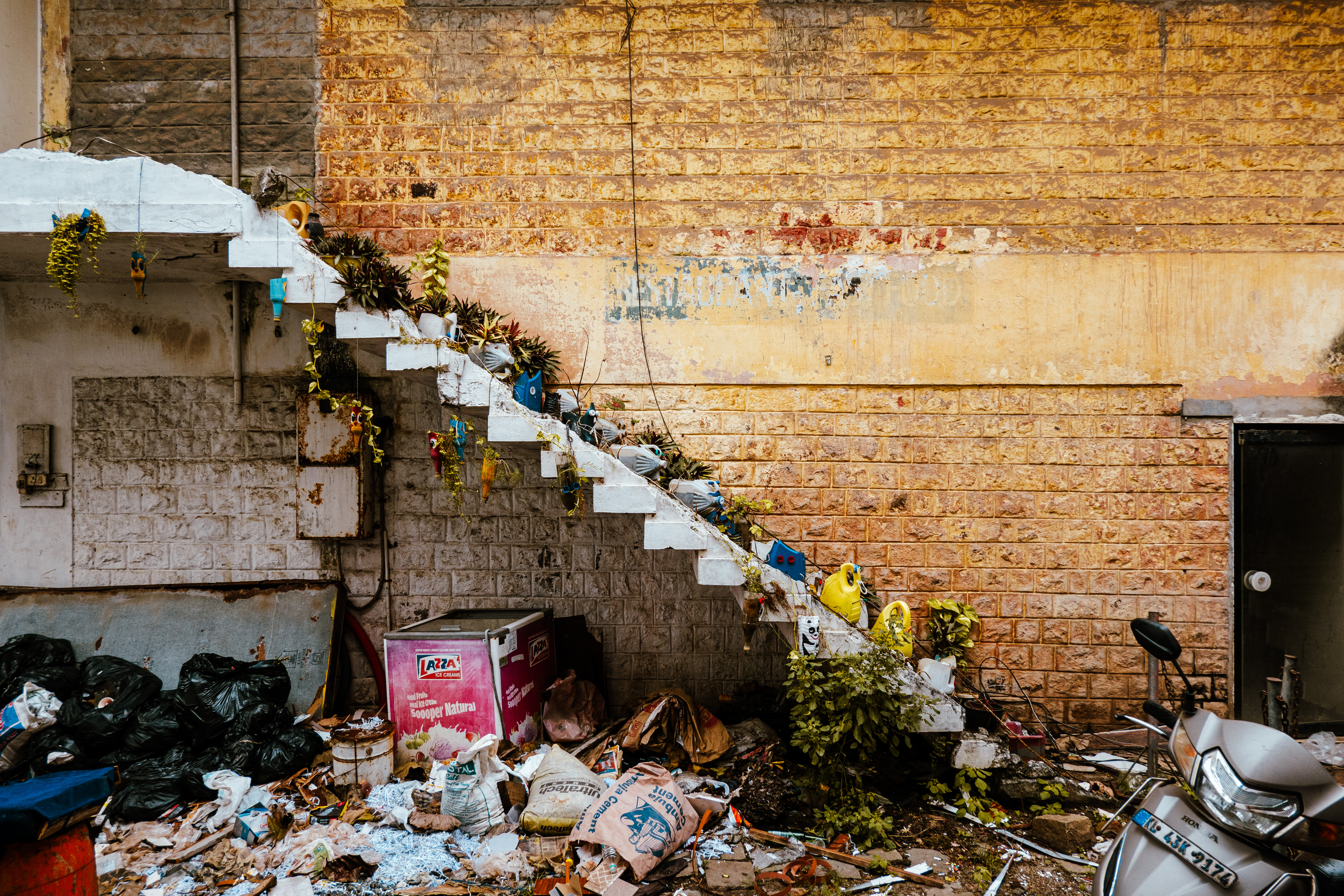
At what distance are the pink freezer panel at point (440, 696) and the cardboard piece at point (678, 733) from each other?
1073 mm

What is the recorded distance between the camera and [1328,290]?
546cm

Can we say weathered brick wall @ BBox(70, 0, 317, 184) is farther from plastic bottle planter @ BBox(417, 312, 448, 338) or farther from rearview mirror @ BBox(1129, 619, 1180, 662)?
rearview mirror @ BBox(1129, 619, 1180, 662)

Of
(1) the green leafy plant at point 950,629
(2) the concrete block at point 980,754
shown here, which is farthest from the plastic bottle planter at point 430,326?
(2) the concrete block at point 980,754

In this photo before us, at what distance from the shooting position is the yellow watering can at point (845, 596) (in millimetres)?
4609

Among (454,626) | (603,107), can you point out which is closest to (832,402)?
(603,107)

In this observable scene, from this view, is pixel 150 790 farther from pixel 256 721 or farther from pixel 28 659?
pixel 28 659

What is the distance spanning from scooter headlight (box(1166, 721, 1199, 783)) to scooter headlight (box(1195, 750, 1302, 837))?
51 mm

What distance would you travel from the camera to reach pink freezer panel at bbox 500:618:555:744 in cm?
485

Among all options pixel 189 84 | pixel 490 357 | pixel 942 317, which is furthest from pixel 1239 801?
pixel 189 84

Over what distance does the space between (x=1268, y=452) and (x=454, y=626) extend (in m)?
6.83

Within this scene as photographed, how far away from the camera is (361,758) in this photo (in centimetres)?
451

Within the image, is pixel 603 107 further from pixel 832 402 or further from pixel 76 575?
pixel 76 575

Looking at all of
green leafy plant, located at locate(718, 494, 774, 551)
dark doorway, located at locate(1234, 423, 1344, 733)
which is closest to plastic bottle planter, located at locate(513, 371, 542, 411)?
green leafy plant, located at locate(718, 494, 774, 551)

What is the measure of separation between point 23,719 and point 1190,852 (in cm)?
708
